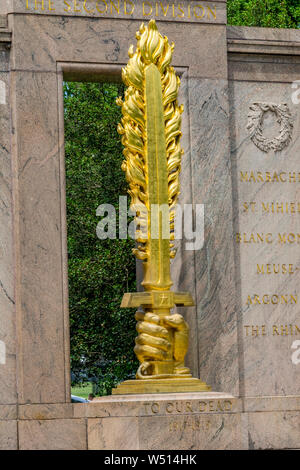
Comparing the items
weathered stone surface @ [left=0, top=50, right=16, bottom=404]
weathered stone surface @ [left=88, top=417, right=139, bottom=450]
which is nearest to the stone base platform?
weathered stone surface @ [left=88, top=417, right=139, bottom=450]

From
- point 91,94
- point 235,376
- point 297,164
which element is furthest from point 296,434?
point 91,94

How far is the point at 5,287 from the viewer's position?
16.0 meters

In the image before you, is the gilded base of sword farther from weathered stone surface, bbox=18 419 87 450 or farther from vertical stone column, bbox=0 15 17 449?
Answer: vertical stone column, bbox=0 15 17 449

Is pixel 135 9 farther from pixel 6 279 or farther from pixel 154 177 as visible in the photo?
pixel 6 279

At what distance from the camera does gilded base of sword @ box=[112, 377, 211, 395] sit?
45.8ft

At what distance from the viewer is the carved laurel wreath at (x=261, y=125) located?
688 inches

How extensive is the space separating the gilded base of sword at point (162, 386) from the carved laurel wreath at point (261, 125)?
4801 millimetres

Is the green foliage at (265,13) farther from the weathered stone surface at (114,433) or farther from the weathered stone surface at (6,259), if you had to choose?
the weathered stone surface at (114,433)

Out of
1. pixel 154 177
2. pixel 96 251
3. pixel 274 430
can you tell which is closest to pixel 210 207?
pixel 154 177

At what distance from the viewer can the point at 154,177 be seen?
14750mm

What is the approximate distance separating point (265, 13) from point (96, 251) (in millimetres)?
7759

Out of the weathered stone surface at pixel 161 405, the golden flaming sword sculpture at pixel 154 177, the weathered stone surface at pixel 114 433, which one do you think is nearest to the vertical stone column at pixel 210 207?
the golden flaming sword sculpture at pixel 154 177

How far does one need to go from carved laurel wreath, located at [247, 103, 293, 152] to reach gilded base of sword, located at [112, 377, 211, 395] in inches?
189

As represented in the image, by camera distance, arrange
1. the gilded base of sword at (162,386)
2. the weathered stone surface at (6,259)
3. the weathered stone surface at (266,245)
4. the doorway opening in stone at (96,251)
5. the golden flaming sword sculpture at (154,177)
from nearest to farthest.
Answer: the gilded base of sword at (162,386), the golden flaming sword sculpture at (154,177), the weathered stone surface at (6,259), the weathered stone surface at (266,245), the doorway opening in stone at (96,251)
